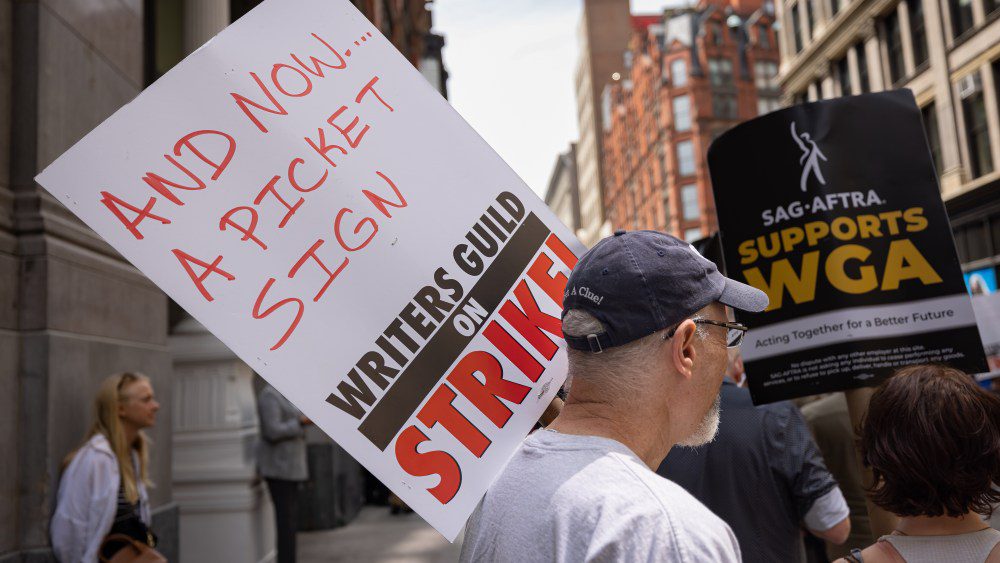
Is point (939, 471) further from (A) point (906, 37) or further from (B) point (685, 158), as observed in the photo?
(B) point (685, 158)

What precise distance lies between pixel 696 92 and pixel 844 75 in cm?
3638

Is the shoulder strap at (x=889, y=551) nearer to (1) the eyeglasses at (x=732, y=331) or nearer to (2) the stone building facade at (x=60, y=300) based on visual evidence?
(1) the eyeglasses at (x=732, y=331)

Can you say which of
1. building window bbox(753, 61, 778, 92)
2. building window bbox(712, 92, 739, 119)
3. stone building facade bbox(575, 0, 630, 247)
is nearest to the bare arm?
building window bbox(712, 92, 739, 119)

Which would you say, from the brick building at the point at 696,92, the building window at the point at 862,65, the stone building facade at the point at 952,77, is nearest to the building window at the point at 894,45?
the stone building facade at the point at 952,77

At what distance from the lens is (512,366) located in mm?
2076

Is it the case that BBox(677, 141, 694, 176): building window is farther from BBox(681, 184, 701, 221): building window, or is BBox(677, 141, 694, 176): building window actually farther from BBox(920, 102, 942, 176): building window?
BBox(920, 102, 942, 176): building window

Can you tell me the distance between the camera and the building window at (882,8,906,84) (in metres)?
25.1

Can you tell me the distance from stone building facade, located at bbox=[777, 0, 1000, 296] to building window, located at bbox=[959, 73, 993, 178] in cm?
3

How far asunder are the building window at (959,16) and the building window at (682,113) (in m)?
42.9

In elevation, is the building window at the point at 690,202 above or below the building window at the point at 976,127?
above

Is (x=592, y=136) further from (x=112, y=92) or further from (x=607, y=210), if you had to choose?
(x=112, y=92)

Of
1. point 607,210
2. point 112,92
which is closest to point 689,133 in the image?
point 607,210

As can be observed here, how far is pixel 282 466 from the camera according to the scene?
7.55 m

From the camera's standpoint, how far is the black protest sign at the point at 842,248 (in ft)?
9.07
